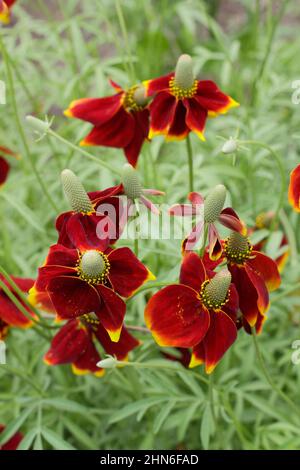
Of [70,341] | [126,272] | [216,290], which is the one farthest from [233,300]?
[70,341]

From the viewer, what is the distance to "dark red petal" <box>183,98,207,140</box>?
3.65 feet

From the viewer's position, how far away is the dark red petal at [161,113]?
1.14 metres

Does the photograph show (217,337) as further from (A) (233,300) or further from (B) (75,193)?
(B) (75,193)

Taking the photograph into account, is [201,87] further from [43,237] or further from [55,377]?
[55,377]

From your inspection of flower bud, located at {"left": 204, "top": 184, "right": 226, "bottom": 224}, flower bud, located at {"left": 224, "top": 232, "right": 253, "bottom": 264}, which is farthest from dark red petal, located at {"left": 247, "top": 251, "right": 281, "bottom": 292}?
flower bud, located at {"left": 204, "top": 184, "right": 226, "bottom": 224}

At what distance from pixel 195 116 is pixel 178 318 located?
0.39 meters

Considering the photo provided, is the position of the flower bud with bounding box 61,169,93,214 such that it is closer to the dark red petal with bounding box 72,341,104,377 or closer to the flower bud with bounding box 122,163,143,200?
the flower bud with bounding box 122,163,143,200

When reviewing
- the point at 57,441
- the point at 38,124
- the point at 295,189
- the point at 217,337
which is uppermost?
the point at 38,124

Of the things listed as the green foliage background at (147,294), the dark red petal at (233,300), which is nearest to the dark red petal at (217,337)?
the dark red petal at (233,300)

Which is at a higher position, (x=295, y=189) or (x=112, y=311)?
(x=295, y=189)

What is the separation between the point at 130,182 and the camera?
96cm

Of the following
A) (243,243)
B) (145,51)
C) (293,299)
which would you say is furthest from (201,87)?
(145,51)

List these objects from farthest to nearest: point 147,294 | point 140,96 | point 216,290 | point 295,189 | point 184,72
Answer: point 147,294
point 140,96
point 184,72
point 295,189
point 216,290

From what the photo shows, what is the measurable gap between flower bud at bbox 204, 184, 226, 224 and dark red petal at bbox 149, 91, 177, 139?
0.93ft
